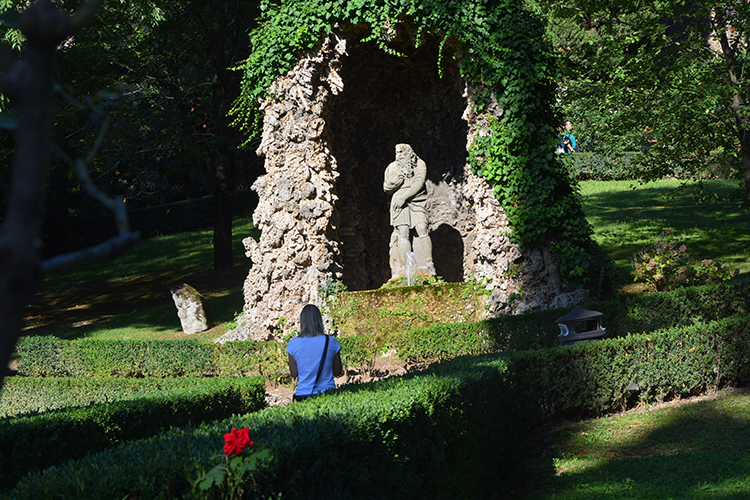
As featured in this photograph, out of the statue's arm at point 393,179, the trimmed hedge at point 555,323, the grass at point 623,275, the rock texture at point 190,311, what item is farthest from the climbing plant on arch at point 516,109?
the rock texture at point 190,311

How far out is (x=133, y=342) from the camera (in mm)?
10938

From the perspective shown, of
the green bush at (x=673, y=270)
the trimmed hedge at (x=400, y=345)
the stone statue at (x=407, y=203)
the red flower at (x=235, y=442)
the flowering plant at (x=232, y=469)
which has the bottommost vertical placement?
the trimmed hedge at (x=400, y=345)

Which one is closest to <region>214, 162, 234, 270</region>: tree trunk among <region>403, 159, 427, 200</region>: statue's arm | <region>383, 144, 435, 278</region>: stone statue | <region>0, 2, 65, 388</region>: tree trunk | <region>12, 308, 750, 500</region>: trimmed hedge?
<region>383, 144, 435, 278</region>: stone statue

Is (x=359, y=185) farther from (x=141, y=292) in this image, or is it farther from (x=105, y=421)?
(x=105, y=421)

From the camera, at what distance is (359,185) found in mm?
14383

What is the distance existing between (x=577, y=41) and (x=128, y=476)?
2596 cm

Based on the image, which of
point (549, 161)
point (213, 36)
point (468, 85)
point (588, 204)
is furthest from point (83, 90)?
point (588, 204)

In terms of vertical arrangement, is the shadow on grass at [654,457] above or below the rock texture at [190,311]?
below

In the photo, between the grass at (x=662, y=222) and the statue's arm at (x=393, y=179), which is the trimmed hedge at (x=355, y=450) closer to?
the statue's arm at (x=393, y=179)

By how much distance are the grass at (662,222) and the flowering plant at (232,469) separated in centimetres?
1200

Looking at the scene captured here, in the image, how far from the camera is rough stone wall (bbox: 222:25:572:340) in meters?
11.4

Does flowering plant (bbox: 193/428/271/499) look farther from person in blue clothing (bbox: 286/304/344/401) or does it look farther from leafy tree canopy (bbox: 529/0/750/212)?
leafy tree canopy (bbox: 529/0/750/212)

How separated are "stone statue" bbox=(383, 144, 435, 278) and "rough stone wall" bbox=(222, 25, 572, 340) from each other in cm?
99

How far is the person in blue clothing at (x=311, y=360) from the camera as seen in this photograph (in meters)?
5.63
